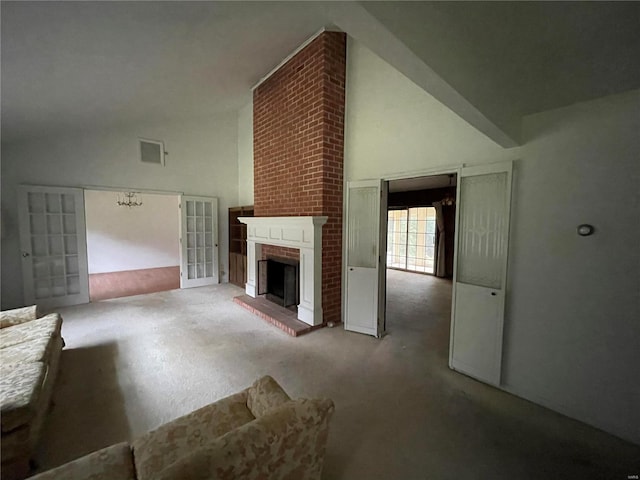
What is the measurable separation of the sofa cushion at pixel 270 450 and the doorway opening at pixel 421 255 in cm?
260

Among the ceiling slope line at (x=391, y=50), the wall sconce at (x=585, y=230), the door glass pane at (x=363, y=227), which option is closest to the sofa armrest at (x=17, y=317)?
the door glass pane at (x=363, y=227)

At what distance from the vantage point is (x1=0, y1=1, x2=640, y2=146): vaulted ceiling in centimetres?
104

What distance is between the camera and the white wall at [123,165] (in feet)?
13.5

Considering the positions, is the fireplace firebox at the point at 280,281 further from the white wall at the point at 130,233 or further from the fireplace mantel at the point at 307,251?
the white wall at the point at 130,233

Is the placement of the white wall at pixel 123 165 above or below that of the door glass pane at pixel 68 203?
above

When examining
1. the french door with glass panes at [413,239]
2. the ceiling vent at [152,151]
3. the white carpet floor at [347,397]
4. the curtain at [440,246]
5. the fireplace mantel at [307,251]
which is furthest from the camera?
the french door with glass panes at [413,239]

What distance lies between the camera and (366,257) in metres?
3.45

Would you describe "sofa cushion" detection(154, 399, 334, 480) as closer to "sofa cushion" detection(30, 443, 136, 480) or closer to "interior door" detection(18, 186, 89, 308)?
"sofa cushion" detection(30, 443, 136, 480)

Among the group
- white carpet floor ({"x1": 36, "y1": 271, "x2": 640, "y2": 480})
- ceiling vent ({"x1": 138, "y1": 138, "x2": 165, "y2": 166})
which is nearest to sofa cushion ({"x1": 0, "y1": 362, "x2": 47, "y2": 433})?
white carpet floor ({"x1": 36, "y1": 271, "x2": 640, "y2": 480})

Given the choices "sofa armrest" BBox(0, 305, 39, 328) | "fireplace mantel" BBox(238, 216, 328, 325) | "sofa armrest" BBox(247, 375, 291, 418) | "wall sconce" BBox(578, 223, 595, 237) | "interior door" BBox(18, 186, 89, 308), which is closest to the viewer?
"sofa armrest" BBox(247, 375, 291, 418)

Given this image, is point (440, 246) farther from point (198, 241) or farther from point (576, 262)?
point (198, 241)

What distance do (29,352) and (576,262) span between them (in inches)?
169

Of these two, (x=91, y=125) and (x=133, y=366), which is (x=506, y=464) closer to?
(x=133, y=366)

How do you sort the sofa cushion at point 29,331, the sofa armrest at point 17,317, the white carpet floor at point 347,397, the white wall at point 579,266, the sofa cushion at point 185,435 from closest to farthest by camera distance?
the sofa cushion at point 185,435 → the white carpet floor at point 347,397 → the white wall at point 579,266 → the sofa cushion at point 29,331 → the sofa armrest at point 17,317
